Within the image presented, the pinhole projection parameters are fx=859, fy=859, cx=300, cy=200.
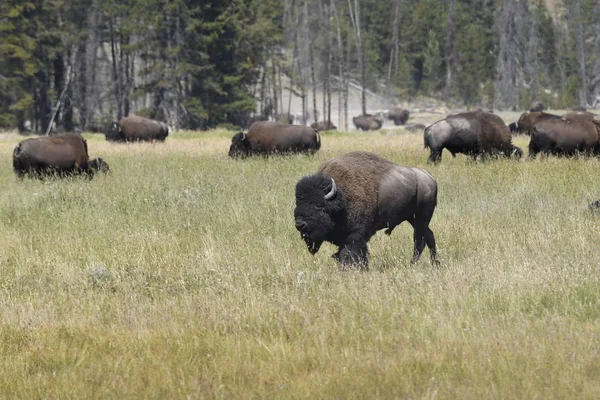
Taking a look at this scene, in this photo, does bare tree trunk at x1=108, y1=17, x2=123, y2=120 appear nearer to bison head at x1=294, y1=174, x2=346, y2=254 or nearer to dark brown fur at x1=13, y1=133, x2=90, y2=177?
dark brown fur at x1=13, y1=133, x2=90, y2=177

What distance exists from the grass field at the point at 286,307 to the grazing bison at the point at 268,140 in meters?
10.1

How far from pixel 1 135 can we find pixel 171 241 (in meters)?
37.6

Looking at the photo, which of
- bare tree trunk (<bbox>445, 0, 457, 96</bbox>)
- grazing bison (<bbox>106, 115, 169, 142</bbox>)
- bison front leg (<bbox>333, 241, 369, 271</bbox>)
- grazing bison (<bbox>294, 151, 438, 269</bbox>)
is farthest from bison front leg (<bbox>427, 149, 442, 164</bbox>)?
bare tree trunk (<bbox>445, 0, 457, 96</bbox>)

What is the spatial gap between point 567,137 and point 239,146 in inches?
339

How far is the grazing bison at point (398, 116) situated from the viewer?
7149 centimetres

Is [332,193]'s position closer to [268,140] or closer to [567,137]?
[567,137]

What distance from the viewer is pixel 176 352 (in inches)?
237

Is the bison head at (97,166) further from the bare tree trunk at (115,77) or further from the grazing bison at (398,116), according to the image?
the grazing bison at (398,116)

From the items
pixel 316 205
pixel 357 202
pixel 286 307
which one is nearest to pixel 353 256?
pixel 357 202

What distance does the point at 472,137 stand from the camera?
20.1 metres

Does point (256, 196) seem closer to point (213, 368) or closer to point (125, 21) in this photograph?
point (213, 368)

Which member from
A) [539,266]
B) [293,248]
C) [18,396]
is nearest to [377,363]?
[18,396]

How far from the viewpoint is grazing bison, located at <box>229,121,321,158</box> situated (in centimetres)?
2344

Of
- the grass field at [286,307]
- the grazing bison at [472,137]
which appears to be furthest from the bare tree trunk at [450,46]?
the grass field at [286,307]
